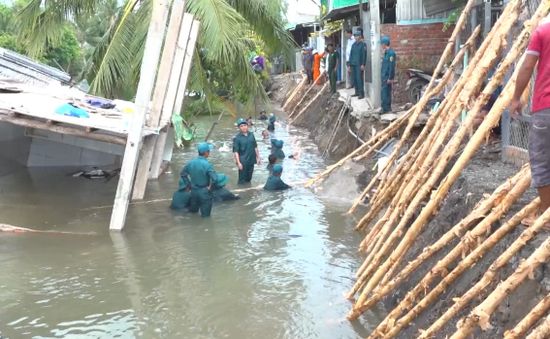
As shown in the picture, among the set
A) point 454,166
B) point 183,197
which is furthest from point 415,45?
point 454,166

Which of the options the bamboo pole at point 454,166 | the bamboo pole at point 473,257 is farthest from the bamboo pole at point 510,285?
the bamboo pole at point 454,166

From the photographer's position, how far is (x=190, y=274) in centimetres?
762

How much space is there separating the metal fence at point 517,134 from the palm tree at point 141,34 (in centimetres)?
618

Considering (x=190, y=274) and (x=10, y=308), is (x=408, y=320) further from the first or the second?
(x=10, y=308)

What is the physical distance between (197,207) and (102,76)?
13.2 feet

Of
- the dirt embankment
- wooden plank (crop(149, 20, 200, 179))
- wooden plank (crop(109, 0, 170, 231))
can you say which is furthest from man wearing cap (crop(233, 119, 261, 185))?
wooden plank (crop(109, 0, 170, 231))

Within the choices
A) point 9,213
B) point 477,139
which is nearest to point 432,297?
point 477,139

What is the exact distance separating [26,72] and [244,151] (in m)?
7.11

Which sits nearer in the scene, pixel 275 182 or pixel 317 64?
pixel 275 182

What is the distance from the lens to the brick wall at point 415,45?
14586mm

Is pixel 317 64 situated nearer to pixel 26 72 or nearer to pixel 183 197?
pixel 26 72

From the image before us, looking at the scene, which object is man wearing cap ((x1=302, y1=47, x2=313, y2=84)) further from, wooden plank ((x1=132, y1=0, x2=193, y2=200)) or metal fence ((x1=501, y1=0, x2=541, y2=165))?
metal fence ((x1=501, y1=0, x2=541, y2=165))

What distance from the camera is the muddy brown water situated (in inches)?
243

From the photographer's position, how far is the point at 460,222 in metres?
4.84
